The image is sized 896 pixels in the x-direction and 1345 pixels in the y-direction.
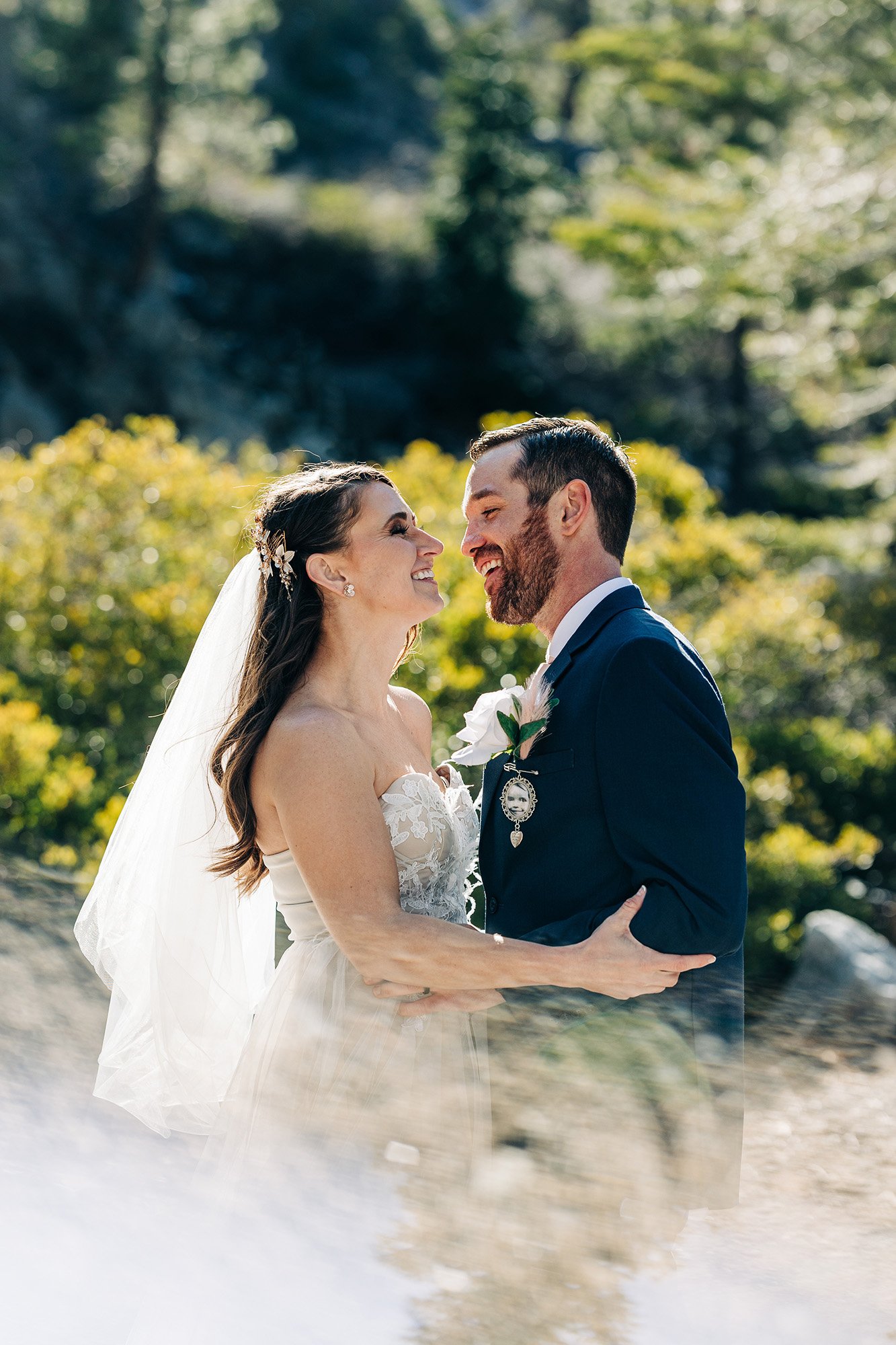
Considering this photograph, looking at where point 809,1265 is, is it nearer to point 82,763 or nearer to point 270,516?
point 270,516

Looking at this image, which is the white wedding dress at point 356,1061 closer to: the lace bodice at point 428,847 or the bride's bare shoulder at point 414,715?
the lace bodice at point 428,847

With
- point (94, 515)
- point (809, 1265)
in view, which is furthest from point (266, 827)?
point (94, 515)

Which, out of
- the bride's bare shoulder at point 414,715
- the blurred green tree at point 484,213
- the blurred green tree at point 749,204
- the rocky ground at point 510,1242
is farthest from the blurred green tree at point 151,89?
the bride's bare shoulder at point 414,715

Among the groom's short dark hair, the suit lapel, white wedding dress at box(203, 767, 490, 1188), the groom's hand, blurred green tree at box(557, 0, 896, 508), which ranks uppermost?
blurred green tree at box(557, 0, 896, 508)

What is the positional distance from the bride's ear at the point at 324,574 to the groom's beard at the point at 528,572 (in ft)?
1.10

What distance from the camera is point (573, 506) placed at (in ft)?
8.46

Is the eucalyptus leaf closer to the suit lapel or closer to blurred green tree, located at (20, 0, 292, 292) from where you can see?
the suit lapel

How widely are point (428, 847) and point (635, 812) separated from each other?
1.75 feet

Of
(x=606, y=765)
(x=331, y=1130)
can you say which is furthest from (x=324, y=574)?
(x=331, y=1130)

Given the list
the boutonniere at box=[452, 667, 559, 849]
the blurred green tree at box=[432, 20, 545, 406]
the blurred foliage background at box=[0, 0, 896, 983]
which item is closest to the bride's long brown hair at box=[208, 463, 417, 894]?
the boutonniere at box=[452, 667, 559, 849]

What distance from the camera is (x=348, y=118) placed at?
38.4 metres

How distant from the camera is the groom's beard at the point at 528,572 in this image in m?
2.60

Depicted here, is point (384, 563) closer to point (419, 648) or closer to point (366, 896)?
point (366, 896)

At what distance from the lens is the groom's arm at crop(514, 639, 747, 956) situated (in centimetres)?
224
